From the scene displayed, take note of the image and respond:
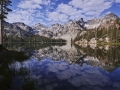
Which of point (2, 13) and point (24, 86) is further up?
point (2, 13)

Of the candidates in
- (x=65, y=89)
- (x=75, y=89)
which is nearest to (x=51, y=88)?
(x=65, y=89)

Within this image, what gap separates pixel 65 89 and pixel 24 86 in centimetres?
379

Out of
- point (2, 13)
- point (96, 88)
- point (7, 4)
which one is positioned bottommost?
point (96, 88)

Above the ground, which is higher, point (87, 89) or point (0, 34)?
point (0, 34)

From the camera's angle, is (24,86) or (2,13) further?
(2,13)

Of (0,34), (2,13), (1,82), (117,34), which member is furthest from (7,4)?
(117,34)

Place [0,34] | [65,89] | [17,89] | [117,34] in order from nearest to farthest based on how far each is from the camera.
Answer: [17,89] → [65,89] → [0,34] → [117,34]

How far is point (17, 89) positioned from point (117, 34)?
552ft

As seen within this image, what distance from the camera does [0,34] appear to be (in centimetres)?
4391

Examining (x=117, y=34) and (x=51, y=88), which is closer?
(x=51, y=88)

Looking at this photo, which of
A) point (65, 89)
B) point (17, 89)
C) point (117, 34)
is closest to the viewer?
point (17, 89)

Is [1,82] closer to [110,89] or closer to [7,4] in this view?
[110,89]

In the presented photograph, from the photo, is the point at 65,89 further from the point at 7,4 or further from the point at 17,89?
the point at 7,4

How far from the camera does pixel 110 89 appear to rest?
13.8 m
